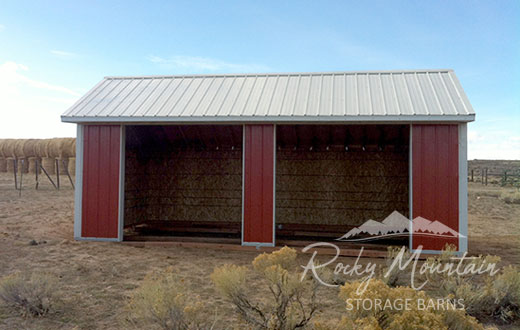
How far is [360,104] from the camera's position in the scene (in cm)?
809

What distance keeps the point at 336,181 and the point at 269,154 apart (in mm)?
3388

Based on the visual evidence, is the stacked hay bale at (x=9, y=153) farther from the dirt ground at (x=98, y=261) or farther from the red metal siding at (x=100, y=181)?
the red metal siding at (x=100, y=181)

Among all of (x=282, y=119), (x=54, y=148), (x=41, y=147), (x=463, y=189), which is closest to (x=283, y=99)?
(x=282, y=119)

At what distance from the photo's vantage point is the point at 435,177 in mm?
Answer: 7664

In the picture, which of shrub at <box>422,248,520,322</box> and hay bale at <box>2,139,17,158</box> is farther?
hay bale at <box>2,139,17,158</box>

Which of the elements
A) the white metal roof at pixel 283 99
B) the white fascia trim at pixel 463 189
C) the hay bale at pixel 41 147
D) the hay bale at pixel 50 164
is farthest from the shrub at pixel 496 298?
the hay bale at pixel 41 147

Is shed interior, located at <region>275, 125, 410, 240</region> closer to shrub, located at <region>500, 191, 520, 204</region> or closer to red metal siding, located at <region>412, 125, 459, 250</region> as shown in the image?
red metal siding, located at <region>412, 125, 459, 250</region>

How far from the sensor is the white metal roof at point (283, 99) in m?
7.77

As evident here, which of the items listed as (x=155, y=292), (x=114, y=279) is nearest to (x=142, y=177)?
(x=114, y=279)

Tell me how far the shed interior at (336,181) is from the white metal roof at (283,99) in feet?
4.79

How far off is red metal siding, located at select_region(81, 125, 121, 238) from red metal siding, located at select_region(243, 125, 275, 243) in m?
2.82

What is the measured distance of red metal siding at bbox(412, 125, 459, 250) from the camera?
759 centimetres

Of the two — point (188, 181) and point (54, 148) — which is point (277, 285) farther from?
point (54, 148)

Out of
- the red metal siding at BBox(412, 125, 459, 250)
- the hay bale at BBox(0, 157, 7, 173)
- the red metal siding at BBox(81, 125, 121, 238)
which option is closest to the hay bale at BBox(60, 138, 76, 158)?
the hay bale at BBox(0, 157, 7, 173)
